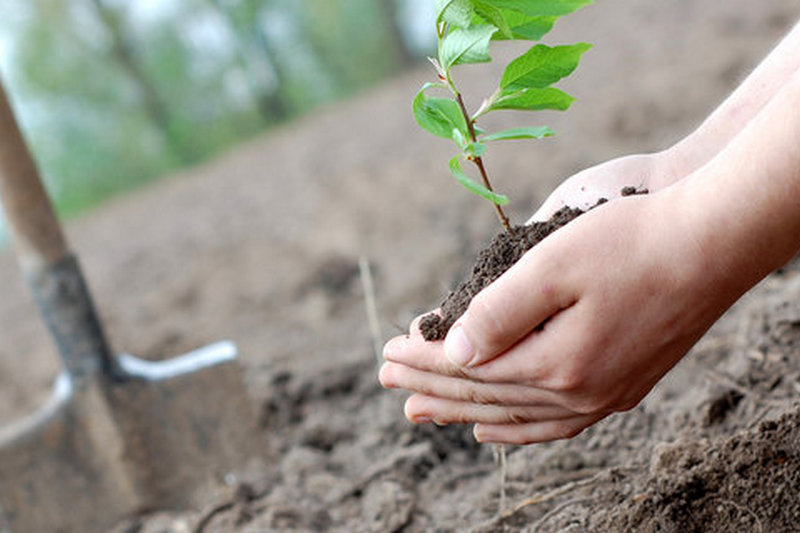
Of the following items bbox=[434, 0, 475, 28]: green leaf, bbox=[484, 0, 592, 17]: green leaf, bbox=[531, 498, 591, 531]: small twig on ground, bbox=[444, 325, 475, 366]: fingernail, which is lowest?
bbox=[531, 498, 591, 531]: small twig on ground

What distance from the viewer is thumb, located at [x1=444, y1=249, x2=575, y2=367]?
0.94 metres

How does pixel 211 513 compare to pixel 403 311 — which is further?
pixel 403 311

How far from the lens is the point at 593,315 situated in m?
0.92

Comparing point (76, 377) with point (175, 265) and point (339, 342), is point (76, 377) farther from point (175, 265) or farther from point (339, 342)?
point (175, 265)

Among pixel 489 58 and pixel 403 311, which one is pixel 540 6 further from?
pixel 403 311

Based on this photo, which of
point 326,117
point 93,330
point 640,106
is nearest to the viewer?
point 93,330

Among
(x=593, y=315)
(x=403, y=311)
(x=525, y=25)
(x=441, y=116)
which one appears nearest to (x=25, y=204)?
(x=403, y=311)

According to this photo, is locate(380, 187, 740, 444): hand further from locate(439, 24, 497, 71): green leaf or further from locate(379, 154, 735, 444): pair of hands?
locate(439, 24, 497, 71): green leaf

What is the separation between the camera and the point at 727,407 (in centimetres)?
146

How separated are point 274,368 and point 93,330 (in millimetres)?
589

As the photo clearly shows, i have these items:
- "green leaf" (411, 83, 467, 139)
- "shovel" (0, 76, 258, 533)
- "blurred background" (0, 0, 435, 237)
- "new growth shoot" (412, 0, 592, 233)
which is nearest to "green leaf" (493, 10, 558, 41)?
"new growth shoot" (412, 0, 592, 233)

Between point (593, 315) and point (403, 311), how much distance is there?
1944 millimetres

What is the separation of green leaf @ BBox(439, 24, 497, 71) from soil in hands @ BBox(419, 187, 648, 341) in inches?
8.6

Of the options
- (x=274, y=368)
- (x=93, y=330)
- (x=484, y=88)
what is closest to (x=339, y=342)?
(x=274, y=368)
